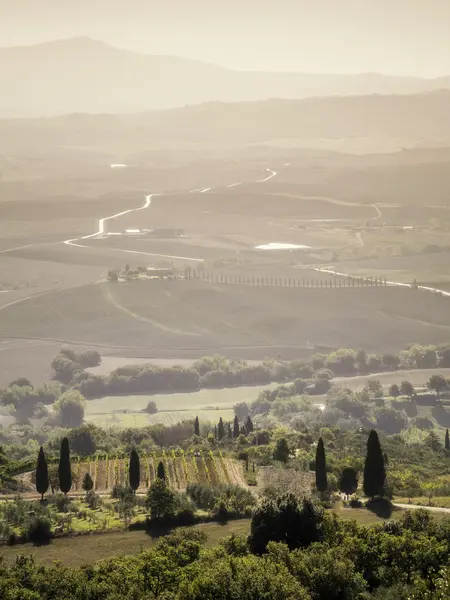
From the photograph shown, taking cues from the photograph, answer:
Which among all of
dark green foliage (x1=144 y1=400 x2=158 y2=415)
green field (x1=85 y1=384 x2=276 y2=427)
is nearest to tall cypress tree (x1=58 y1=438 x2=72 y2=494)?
green field (x1=85 y1=384 x2=276 y2=427)

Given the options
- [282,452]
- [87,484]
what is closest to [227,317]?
[282,452]

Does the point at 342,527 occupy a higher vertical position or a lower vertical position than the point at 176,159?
lower

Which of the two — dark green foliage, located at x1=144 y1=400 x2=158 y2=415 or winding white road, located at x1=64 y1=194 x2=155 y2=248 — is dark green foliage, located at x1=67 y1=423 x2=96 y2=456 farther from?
winding white road, located at x1=64 y1=194 x2=155 y2=248

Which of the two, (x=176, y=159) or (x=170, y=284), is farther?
(x=176, y=159)

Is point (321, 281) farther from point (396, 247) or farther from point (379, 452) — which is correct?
point (379, 452)

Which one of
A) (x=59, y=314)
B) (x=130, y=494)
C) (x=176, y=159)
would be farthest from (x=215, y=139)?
(x=130, y=494)

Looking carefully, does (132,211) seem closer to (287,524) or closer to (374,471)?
(374,471)

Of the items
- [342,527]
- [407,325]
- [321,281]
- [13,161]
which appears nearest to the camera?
[342,527]
